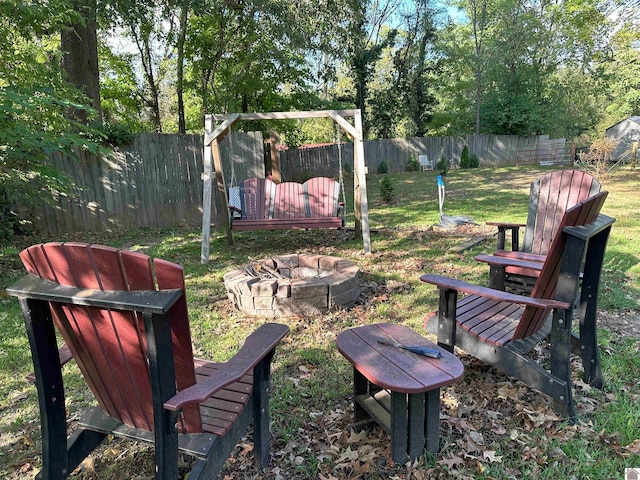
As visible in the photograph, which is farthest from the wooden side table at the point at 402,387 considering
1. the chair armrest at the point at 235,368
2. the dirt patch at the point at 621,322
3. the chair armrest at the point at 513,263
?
the dirt patch at the point at 621,322

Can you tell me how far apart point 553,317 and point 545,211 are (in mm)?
2018

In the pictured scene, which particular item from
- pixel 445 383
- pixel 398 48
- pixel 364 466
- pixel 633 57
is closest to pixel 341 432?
pixel 364 466

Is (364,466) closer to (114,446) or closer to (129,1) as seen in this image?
(114,446)

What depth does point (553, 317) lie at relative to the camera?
210 centimetres

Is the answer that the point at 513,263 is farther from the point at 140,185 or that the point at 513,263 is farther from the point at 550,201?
the point at 140,185

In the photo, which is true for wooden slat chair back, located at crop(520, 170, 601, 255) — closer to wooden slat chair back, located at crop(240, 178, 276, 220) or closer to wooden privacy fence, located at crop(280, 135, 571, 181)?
wooden slat chair back, located at crop(240, 178, 276, 220)

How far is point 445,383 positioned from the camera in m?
1.80

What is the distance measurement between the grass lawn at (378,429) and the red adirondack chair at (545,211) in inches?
27.9

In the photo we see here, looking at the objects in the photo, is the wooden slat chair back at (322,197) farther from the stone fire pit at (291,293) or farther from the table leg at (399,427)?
the table leg at (399,427)

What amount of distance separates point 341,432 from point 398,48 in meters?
26.1

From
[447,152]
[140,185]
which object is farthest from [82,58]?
[447,152]

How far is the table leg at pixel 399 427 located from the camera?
1.83 meters

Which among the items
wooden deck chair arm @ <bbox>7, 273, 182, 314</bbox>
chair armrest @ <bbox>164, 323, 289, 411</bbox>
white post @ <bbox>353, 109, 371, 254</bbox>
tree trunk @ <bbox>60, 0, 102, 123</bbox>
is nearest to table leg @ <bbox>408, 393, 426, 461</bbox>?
chair armrest @ <bbox>164, 323, 289, 411</bbox>

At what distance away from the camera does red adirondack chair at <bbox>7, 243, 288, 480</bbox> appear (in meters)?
1.25
